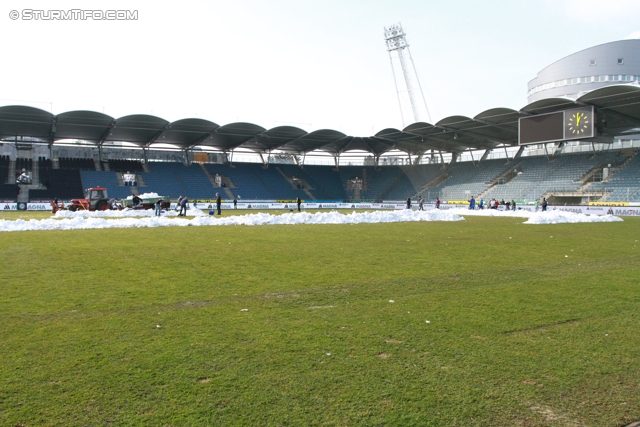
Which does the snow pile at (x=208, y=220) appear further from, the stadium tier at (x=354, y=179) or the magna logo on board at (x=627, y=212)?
the stadium tier at (x=354, y=179)

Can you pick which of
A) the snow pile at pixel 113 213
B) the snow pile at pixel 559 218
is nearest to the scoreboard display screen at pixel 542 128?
the snow pile at pixel 559 218

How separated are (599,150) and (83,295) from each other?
53339 millimetres

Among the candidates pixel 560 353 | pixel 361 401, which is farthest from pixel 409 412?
pixel 560 353

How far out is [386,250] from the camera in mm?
12445

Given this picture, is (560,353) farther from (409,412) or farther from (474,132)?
(474,132)

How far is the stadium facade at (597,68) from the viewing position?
61.9m

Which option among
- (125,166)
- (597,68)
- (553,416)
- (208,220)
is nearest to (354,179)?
(125,166)

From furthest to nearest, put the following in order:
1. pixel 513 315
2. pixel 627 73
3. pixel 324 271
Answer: pixel 627 73 → pixel 324 271 → pixel 513 315

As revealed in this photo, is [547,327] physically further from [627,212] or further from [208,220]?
[627,212]

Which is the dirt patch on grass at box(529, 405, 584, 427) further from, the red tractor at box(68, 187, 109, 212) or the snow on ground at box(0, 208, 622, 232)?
the red tractor at box(68, 187, 109, 212)

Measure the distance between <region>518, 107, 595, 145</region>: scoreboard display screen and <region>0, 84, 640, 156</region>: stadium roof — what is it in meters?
0.68

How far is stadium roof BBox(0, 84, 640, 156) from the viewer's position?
38.5 meters

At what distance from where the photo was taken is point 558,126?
38438mm

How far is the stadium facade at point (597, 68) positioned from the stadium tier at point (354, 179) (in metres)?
16.8
